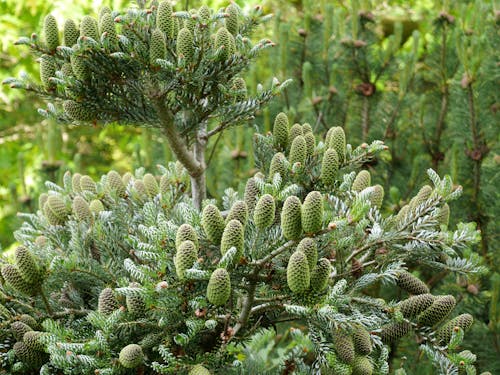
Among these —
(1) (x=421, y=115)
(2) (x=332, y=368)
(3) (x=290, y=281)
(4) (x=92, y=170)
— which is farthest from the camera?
(4) (x=92, y=170)

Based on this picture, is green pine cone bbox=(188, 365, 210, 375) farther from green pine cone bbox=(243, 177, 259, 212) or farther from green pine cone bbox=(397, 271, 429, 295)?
green pine cone bbox=(397, 271, 429, 295)

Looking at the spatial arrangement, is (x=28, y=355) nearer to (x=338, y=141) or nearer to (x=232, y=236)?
(x=232, y=236)

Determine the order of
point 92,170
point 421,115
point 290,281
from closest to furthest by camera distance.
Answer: point 290,281
point 421,115
point 92,170

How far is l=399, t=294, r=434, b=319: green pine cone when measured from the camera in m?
1.08

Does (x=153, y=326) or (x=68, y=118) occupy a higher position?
(x=68, y=118)

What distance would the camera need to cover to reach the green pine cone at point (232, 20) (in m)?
1.33

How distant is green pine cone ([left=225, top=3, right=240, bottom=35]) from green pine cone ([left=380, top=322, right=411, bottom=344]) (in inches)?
27.6

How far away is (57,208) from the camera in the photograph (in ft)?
4.39

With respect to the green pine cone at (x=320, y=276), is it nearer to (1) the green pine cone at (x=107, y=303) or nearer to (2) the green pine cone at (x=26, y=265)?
(1) the green pine cone at (x=107, y=303)

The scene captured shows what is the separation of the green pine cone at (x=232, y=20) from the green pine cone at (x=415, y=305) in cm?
68

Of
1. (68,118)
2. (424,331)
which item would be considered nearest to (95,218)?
(68,118)

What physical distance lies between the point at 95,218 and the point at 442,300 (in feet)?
2.38

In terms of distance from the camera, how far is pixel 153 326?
1.05 meters

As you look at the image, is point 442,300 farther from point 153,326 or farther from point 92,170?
point 92,170
